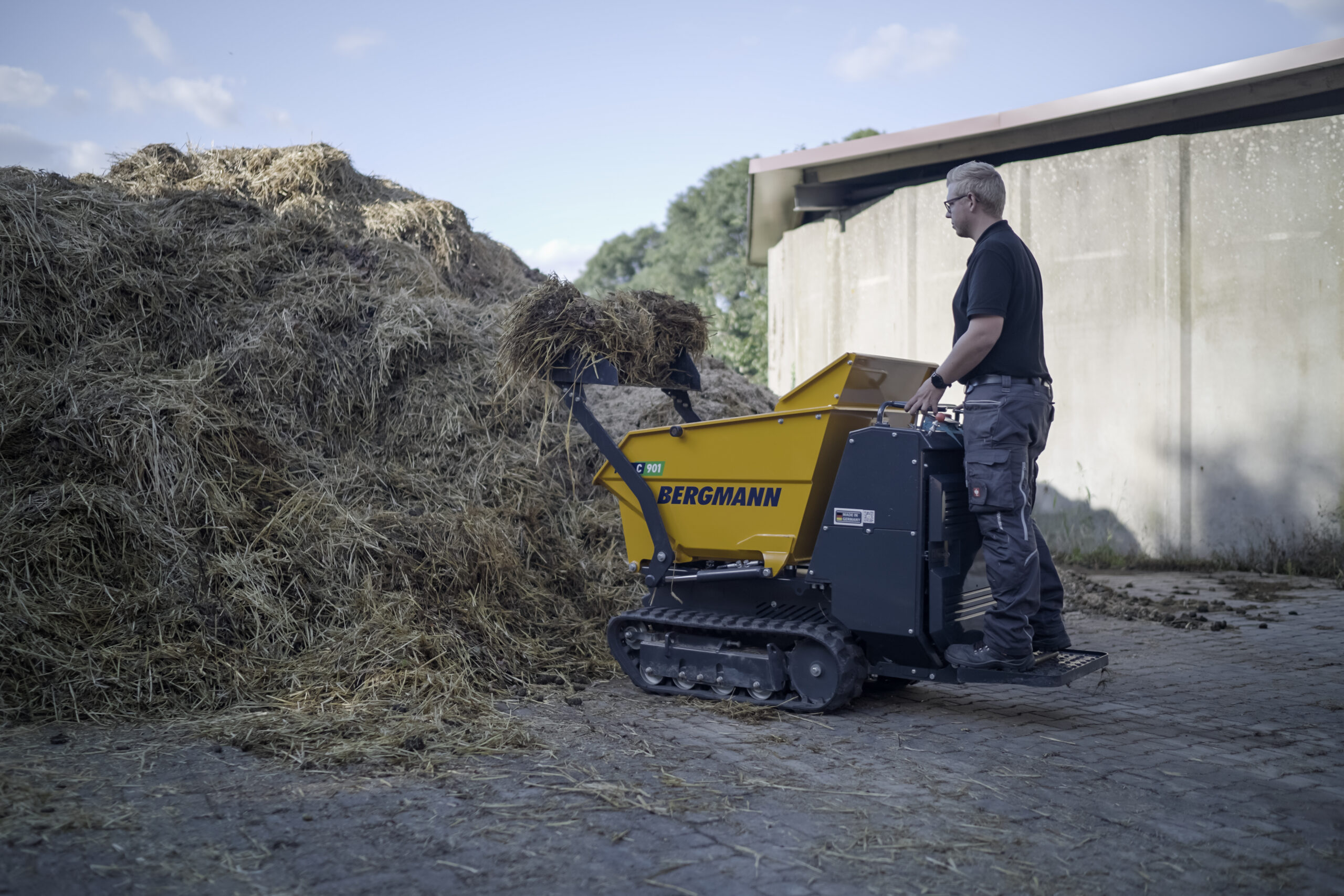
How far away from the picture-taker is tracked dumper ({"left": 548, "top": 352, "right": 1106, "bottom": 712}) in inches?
168

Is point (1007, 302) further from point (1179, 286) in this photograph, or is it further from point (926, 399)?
point (1179, 286)

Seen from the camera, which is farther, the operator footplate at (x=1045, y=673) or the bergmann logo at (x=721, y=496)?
the bergmann logo at (x=721, y=496)

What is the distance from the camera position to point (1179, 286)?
9.52m

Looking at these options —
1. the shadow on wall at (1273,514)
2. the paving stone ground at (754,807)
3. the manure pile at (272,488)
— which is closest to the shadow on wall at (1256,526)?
the shadow on wall at (1273,514)

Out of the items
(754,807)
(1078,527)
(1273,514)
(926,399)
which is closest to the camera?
(754,807)

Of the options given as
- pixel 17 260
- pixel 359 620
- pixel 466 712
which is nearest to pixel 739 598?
pixel 466 712

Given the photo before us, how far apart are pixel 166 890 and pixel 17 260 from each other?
4960mm

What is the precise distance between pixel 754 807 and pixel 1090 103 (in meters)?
9.05

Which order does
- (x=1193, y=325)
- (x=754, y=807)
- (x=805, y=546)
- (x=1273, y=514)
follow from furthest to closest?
(x=1193, y=325), (x=1273, y=514), (x=805, y=546), (x=754, y=807)

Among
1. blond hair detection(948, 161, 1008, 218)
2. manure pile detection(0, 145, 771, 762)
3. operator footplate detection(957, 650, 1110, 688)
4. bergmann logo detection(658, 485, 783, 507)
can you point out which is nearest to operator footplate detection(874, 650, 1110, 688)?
operator footplate detection(957, 650, 1110, 688)

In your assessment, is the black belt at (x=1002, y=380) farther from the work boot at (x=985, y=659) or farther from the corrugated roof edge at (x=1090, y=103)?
the corrugated roof edge at (x=1090, y=103)

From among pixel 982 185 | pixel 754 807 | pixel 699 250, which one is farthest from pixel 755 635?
pixel 699 250

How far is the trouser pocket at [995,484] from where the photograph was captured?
4.10 metres

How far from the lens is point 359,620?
5.03 metres
